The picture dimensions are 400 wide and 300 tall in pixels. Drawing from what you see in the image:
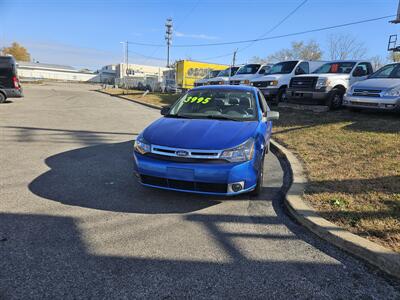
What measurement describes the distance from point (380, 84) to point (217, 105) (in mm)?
6277

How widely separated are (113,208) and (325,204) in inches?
106

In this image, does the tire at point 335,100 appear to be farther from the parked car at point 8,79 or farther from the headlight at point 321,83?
the parked car at point 8,79

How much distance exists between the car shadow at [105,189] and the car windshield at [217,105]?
1317 mm

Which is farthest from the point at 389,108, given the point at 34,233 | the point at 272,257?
the point at 34,233

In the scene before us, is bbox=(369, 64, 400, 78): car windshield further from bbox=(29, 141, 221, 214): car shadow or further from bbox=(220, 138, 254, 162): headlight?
bbox=(29, 141, 221, 214): car shadow

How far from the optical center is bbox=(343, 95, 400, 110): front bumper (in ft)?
27.4

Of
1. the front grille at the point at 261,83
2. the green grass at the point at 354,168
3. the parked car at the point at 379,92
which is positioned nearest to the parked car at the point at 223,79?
the front grille at the point at 261,83

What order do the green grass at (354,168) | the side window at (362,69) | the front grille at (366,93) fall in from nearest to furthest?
the green grass at (354,168), the front grille at (366,93), the side window at (362,69)

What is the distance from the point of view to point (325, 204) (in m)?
3.83

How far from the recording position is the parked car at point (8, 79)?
15401 mm

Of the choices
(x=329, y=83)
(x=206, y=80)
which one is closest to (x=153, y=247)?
(x=329, y=83)

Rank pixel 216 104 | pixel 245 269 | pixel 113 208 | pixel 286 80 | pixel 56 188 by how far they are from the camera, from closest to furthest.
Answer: pixel 245 269
pixel 113 208
pixel 56 188
pixel 216 104
pixel 286 80

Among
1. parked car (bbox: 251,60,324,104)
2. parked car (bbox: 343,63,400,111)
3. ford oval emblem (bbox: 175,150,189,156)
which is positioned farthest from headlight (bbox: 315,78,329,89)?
ford oval emblem (bbox: 175,150,189,156)

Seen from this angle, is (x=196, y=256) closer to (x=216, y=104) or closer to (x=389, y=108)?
(x=216, y=104)
